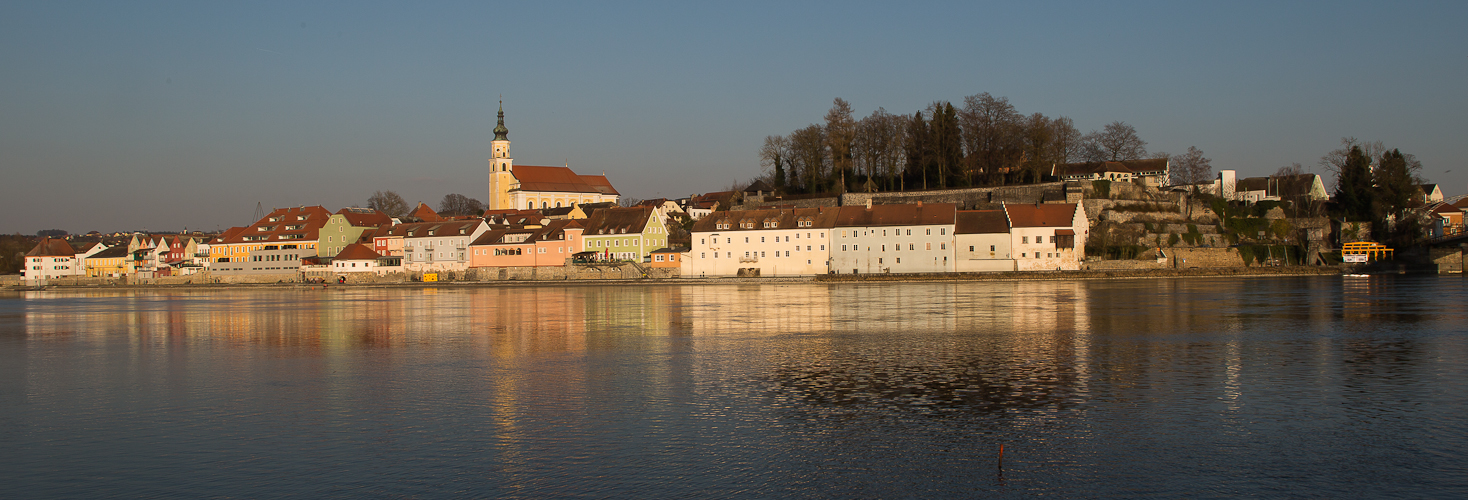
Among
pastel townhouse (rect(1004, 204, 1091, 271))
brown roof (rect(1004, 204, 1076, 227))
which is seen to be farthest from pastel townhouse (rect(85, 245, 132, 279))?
pastel townhouse (rect(1004, 204, 1091, 271))

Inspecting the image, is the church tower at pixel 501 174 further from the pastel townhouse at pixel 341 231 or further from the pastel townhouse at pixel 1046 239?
the pastel townhouse at pixel 1046 239

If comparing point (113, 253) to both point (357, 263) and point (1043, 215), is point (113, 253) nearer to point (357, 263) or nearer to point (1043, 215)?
point (357, 263)

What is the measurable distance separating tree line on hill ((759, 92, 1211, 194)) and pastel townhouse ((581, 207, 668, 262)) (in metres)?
12.5

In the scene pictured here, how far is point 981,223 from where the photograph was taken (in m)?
57.2

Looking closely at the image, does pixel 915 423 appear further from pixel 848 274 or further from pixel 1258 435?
pixel 848 274

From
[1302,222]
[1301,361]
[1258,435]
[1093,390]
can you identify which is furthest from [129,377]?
[1302,222]

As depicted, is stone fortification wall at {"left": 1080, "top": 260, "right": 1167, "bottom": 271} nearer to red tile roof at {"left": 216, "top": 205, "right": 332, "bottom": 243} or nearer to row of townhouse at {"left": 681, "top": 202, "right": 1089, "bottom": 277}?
row of townhouse at {"left": 681, "top": 202, "right": 1089, "bottom": 277}

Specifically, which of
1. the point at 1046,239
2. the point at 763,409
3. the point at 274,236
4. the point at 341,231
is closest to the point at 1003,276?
the point at 1046,239

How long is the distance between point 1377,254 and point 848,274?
3401cm

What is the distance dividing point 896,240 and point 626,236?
2008 centimetres

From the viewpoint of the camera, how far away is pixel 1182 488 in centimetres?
855

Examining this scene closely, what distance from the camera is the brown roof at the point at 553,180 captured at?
102938 millimetres

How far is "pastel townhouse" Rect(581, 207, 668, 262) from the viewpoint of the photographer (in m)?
68.0

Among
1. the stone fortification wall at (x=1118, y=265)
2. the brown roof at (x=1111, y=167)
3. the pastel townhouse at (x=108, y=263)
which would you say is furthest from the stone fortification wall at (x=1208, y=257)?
the pastel townhouse at (x=108, y=263)
